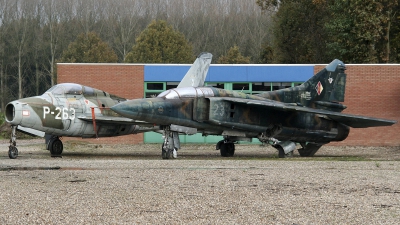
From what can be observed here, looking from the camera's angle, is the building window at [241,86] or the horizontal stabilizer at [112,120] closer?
the horizontal stabilizer at [112,120]

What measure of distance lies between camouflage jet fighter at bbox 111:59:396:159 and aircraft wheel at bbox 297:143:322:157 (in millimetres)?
28

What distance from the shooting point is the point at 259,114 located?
2241 centimetres

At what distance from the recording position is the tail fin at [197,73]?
83.1 ft

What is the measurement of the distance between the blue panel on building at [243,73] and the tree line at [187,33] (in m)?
13.8

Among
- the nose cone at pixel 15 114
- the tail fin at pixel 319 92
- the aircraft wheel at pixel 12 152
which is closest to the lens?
the aircraft wheel at pixel 12 152

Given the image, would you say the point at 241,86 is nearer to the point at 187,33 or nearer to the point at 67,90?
the point at 67,90

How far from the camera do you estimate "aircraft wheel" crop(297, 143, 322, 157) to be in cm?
2443

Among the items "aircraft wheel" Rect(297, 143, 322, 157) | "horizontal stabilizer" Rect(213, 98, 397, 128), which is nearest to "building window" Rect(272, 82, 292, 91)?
"aircraft wheel" Rect(297, 143, 322, 157)

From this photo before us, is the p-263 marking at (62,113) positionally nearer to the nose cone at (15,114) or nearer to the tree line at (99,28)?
the nose cone at (15,114)

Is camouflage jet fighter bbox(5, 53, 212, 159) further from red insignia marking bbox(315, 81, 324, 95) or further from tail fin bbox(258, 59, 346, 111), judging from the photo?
red insignia marking bbox(315, 81, 324, 95)

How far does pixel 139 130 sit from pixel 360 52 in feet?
79.4

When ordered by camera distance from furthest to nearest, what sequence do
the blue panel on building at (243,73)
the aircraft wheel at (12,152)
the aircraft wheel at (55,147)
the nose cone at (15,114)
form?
the blue panel on building at (243,73) < the aircraft wheel at (55,147) < the nose cone at (15,114) < the aircraft wheel at (12,152)

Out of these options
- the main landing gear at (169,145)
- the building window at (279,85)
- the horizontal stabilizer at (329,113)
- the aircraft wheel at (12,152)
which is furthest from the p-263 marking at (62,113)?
the building window at (279,85)

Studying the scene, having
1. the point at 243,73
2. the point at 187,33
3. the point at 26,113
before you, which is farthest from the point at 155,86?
the point at 187,33
